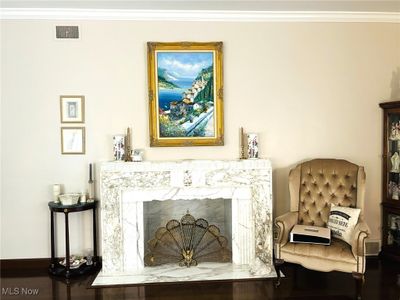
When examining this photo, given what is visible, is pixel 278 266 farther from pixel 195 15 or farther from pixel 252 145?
pixel 195 15

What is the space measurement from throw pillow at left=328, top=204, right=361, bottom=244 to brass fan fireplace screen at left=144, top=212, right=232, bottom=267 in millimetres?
1045

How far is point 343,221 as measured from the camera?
3102 mm

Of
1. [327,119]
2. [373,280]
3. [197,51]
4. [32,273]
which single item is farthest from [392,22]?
[32,273]

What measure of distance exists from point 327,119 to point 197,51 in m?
1.56

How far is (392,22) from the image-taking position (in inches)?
146

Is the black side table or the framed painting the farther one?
the framed painting

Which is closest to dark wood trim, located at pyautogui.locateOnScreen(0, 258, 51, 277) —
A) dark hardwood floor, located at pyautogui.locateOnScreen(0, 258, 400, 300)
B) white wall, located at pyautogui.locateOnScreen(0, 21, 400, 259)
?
white wall, located at pyautogui.locateOnScreen(0, 21, 400, 259)

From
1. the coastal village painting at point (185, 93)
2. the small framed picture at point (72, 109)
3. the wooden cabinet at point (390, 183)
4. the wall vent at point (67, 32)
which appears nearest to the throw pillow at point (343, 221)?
the wooden cabinet at point (390, 183)

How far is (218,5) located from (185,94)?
92cm

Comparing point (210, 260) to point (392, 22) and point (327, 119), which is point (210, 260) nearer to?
point (327, 119)

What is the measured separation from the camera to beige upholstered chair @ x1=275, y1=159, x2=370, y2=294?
2.95m

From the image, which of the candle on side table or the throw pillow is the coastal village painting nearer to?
the candle on side table

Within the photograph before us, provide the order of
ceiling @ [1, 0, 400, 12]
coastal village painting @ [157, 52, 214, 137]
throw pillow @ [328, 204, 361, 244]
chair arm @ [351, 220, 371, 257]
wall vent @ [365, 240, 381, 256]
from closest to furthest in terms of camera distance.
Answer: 1. chair arm @ [351, 220, 371, 257]
2. throw pillow @ [328, 204, 361, 244]
3. ceiling @ [1, 0, 400, 12]
4. coastal village painting @ [157, 52, 214, 137]
5. wall vent @ [365, 240, 381, 256]

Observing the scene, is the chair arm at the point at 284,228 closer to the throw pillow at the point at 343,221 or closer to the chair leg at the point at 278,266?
the chair leg at the point at 278,266
